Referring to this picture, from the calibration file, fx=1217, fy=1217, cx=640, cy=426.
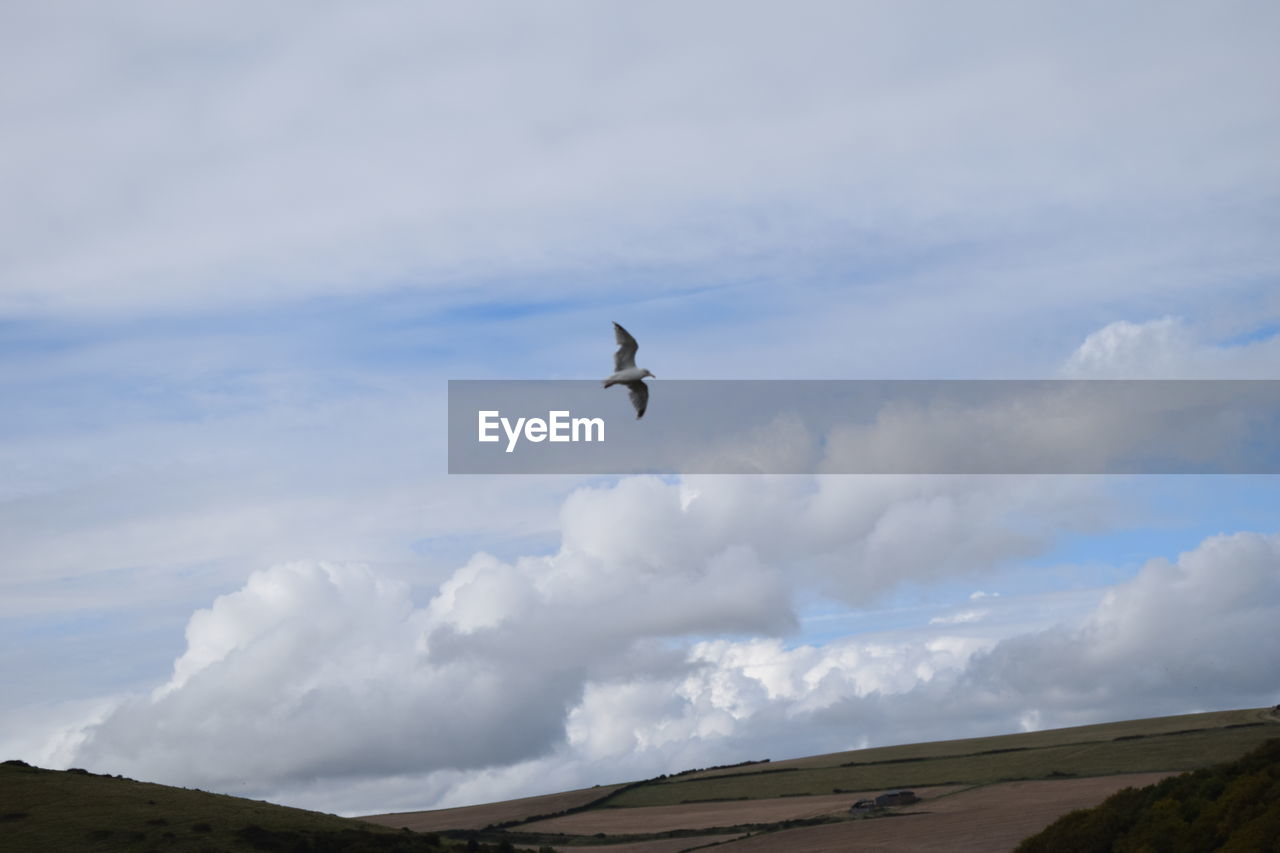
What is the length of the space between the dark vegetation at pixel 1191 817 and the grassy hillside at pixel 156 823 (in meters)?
53.4

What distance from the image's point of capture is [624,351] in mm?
51062

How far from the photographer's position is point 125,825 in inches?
3620

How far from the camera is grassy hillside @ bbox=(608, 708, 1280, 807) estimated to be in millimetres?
146625

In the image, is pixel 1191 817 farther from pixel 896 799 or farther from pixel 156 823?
pixel 896 799

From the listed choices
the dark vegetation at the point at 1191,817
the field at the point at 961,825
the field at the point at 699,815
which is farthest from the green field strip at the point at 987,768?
the dark vegetation at the point at 1191,817

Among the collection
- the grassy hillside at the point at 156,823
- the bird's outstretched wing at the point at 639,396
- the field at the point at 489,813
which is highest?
the bird's outstretched wing at the point at 639,396

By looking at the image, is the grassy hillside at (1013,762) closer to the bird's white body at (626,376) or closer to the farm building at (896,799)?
the farm building at (896,799)

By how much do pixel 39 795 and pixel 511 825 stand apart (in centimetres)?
6500

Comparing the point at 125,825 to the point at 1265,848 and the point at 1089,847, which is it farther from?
the point at 1265,848

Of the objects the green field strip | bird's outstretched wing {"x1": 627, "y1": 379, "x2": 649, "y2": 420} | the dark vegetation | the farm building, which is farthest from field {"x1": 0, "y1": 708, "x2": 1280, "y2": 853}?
bird's outstretched wing {"x1": 627, "y1": 379, "x2": 649, "y2": 420}

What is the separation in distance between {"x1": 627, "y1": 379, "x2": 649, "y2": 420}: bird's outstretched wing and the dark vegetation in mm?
27279

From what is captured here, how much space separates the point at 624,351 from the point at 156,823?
211 feet

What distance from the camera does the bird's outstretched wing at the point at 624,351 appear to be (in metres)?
50.8

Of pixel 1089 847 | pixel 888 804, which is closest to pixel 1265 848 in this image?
pixel 1089 847
